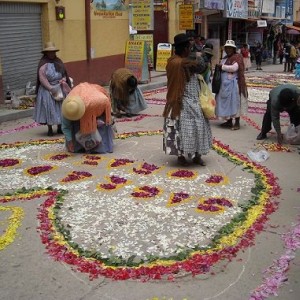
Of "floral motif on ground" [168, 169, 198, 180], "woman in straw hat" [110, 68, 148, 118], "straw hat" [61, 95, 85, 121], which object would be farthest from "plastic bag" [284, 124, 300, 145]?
"woman in straw hat" [110, 68, 148, 118]

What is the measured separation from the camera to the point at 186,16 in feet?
62.1

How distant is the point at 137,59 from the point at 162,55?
3863mm

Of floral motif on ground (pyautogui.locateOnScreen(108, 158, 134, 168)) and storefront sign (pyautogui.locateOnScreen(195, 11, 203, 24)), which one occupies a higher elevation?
storefront sign (pyautogui.locateOnScreen(195, 11, 203, 24))

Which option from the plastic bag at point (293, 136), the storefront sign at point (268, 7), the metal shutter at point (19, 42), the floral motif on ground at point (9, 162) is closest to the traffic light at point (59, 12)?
the metal shutter at point (19, 42)

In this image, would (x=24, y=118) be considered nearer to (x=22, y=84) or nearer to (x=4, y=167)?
(x=22, y=84)

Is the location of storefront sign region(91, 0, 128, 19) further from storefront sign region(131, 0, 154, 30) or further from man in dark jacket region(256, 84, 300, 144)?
man in dark jacket region(256, 84, 300, 144)

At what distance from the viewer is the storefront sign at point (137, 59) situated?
15.2 m

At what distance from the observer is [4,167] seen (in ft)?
21.2

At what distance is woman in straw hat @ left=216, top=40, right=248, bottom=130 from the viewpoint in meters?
8.45

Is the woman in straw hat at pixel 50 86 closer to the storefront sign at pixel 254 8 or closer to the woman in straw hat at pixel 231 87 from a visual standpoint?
the woman in straw hat at pixel 231 87

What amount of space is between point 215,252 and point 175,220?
2.58 feet

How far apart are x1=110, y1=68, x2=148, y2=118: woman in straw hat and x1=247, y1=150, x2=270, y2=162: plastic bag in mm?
3874

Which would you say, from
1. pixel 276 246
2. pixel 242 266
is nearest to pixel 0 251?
pixel 242 266

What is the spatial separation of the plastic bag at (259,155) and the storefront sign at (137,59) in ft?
28.8
